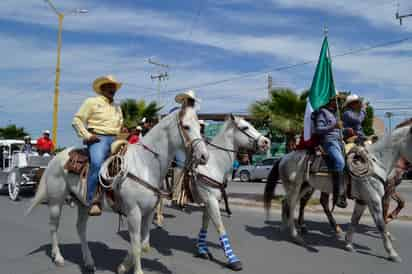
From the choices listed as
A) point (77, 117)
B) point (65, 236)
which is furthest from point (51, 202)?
point (65, 236)

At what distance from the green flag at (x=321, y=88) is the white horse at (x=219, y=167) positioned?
1.43 meters

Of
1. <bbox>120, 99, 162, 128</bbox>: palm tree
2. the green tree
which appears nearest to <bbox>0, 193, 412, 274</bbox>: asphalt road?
<bbox>120, 99, 162, 128</bbox>: palm tree

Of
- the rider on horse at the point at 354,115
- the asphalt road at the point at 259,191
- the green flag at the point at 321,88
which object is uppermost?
the green flag at the point at 321,88

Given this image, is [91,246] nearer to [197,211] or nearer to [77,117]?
[77,117]

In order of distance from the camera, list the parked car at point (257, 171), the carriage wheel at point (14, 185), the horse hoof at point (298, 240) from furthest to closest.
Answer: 1. the parked car at point (257, 171)
2. the carriage wheel at point (14, 185)
3. the horse hoof at point (298, 240)

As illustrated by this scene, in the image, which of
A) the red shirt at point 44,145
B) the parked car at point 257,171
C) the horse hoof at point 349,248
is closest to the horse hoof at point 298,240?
the horse hoof at point 349,248

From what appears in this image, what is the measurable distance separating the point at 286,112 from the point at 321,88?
7.94 metres

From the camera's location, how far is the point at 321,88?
8727 mm

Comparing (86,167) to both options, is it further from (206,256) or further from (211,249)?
(211,249)

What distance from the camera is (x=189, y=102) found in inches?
228

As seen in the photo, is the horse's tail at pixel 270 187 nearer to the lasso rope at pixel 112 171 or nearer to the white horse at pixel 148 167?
the white horse at pixel 148 167

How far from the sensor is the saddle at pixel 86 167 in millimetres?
5852

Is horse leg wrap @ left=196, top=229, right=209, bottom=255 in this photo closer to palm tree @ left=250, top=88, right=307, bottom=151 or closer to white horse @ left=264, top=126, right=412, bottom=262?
white horse @ left=264, top=126, right=412, bottom=262

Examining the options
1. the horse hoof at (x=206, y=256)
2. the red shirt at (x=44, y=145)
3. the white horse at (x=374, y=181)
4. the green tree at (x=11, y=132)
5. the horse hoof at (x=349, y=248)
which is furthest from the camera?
the green tree at (x=11, y=132)
